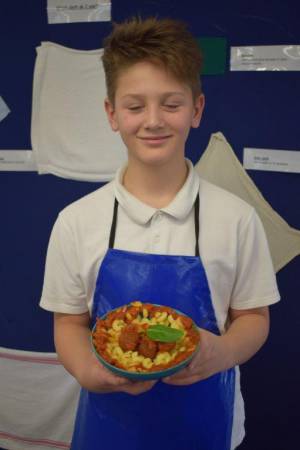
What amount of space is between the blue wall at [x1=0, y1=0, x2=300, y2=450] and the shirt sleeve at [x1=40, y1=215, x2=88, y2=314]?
52 centimetres

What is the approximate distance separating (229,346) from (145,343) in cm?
25

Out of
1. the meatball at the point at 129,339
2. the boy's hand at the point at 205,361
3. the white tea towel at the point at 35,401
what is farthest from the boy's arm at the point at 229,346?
the white tea towel at the point at 35,401

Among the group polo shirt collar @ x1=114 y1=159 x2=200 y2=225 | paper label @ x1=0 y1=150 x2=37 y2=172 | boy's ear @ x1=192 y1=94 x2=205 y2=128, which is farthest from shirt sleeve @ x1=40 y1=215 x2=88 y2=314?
paper label @ x1=0 y1=150 x2=37 y2=172

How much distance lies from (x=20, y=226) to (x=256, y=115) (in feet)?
2.94

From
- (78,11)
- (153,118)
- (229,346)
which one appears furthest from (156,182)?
(78,11)

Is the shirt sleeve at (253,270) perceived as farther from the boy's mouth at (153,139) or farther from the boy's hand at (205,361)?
the boy's mouth at (153,139)

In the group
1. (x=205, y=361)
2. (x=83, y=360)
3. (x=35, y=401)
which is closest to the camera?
(x=205, y=361)

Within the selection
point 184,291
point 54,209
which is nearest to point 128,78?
point 184,291

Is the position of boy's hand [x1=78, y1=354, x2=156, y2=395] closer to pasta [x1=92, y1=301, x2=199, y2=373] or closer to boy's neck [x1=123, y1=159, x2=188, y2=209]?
pasta [x1=92, y1=301, x2=199, y2=373]

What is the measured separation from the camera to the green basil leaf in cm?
65

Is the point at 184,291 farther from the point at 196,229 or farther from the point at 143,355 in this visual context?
the point at 143,355

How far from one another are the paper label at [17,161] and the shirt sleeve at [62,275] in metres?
0.59

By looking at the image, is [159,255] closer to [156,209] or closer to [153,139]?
[156,209]

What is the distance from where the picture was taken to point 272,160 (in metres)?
1.23
